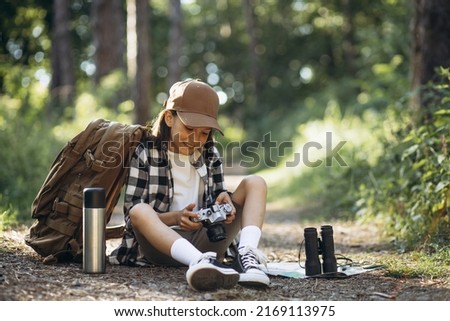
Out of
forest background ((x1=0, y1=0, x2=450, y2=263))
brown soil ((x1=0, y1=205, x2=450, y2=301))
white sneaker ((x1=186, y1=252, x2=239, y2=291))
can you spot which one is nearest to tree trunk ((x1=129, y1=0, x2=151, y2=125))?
forest background ((x1=0, y1=0, x2=450, y2=263))

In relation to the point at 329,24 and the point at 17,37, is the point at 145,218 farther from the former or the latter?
the point at 329,24

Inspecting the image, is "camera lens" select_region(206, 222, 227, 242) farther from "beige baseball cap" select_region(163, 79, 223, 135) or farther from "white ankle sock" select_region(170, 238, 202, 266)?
"beige baseball cap" select_region(163, 79, 223, 135)

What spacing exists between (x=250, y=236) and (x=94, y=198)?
953 millimetres

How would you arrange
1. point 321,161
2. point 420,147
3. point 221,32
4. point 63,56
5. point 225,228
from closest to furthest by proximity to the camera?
point 225,228 < point 420,147 < point 321,161 < point 63,56 < point 221,32

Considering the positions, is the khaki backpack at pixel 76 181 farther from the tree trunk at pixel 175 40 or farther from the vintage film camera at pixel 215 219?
the tree trunk at pixel 175 40

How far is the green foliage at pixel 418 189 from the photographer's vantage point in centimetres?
542

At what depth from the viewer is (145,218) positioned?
13.6 feet

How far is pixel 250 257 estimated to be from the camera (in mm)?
4078

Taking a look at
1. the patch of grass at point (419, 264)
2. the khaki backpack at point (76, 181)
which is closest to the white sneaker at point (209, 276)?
the khaki backpack at point (76, 181)

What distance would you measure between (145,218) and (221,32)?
3901 centimetres

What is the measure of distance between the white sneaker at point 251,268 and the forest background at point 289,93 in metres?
1.39

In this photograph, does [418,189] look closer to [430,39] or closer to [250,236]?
[430,39]
